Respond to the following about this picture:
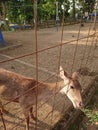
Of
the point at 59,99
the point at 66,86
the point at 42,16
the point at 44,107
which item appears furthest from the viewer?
the point at 42,16

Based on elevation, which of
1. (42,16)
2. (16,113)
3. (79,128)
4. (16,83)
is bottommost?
(79,128)

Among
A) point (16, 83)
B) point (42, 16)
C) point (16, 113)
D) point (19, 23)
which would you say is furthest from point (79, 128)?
point (42, 16)

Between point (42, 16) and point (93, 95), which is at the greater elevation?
point (42, 16)

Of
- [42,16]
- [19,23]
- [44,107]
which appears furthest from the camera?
[42,16]

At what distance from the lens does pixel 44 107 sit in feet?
9.63

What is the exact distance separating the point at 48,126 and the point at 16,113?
25.5 inches

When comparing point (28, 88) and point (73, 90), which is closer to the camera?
point (73, 90)

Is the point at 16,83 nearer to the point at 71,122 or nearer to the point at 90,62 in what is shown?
the point at 71,122

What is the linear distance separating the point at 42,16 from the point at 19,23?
2836mm

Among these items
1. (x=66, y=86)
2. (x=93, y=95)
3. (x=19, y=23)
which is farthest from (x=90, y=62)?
(x=19, y=23)

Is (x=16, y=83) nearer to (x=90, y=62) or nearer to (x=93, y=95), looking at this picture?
(x=93, y=95)

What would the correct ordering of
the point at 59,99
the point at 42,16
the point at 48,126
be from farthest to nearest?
the point at 42,16
the point at 59,99
the point at 48,126

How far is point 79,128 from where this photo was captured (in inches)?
105

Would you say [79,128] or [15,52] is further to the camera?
[15,52]
